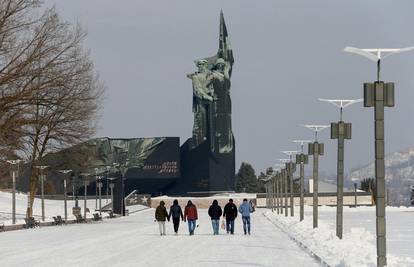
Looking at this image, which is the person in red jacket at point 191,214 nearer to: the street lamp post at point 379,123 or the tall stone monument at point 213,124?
the street lamp post at point 379,123

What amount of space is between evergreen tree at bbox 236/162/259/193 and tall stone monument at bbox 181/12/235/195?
2121 inches

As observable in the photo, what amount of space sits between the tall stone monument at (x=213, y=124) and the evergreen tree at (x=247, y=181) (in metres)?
53.9

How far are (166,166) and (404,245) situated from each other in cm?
11355

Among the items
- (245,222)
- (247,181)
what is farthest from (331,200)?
(245,222)

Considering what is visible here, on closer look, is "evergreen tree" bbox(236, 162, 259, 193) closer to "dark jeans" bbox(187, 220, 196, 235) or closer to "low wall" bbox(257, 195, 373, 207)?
"low wall" bbox(257, 195, 373, 207)

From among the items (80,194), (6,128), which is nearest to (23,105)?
(6,128)

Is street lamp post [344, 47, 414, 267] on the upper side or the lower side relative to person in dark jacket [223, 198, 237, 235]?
upper

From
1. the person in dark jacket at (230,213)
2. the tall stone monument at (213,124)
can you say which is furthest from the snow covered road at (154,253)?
the tall stone monument at (213,124)

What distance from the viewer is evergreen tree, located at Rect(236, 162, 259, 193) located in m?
194

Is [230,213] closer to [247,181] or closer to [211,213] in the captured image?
[211,213]

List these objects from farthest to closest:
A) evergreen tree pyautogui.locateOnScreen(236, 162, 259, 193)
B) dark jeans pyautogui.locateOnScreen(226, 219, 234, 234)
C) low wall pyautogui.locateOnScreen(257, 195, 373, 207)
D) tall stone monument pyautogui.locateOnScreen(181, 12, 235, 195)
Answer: evergreen tree pyautogui.locateOnScreen(236, 162, 259, 193)
tall stone monument pyautogui.locateOnScreen(181, 12, 235, 195)
low wall pyautogui.locateOnScreen(257, 195, 373, 207)
dark jeans pyautogui.locateOnScreen(226, 219, 234, 234)

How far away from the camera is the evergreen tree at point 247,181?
19426 cm

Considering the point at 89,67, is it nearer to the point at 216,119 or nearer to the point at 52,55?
the point at 52,55

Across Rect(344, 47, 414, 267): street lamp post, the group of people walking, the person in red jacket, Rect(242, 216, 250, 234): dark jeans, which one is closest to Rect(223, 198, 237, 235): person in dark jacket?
the group of people walking
